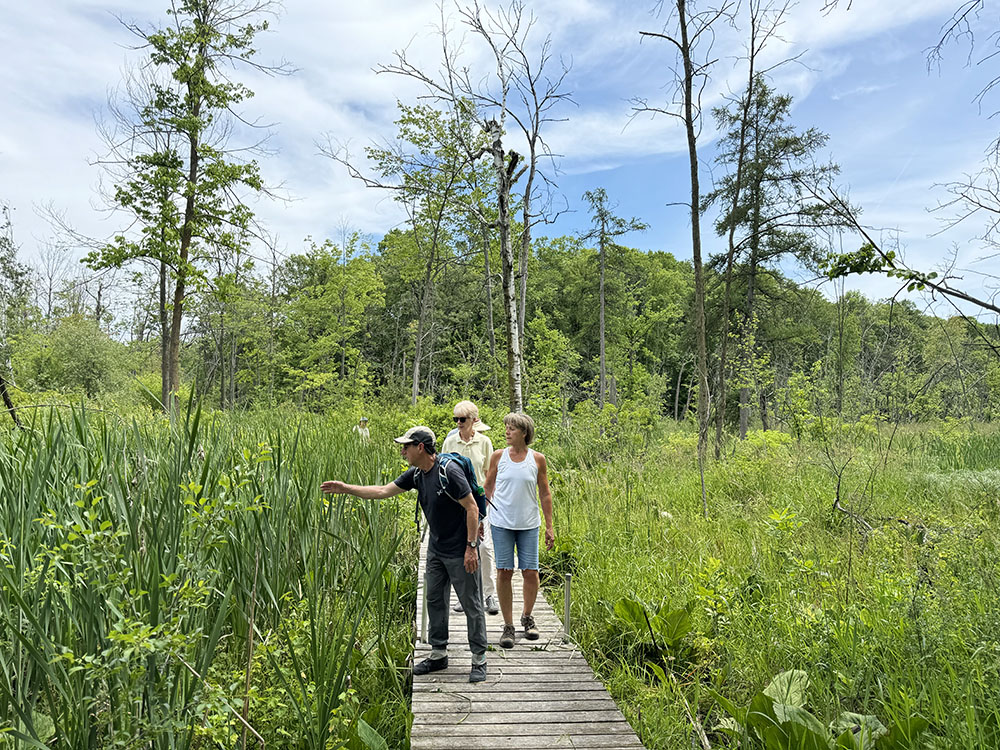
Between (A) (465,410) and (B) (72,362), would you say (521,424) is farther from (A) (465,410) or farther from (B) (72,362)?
(B) (72,362)

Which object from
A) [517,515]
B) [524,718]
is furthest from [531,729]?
[517,515]

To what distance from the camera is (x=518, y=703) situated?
3361 millimetres

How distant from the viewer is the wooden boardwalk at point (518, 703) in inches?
118

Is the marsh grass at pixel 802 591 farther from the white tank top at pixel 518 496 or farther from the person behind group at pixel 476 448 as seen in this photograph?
the white tank top at pixel 518 496

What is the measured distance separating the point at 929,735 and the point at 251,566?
Result: 135 inches

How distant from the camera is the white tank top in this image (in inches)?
164

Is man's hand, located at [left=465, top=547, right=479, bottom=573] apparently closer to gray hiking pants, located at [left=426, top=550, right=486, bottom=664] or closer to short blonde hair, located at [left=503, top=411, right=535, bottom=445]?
gray hiking pants, located at [left=426, top=550, right=486, bottom=664]

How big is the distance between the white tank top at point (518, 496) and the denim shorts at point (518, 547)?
0.06 m

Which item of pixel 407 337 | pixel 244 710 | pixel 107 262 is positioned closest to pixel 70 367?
pixel 107 262

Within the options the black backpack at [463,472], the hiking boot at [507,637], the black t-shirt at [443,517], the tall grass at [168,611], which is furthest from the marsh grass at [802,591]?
the tall grass at [168,611]

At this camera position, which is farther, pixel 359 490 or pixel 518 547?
A: pixel 518 547

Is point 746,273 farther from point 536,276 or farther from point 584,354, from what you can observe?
point 584,354

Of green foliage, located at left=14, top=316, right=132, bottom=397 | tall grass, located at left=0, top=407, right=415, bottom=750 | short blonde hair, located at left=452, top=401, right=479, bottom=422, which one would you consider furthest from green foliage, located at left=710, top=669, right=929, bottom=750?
green foliage, located at left=14, top=316, right=132, bottom=397

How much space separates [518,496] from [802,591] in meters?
2.16
